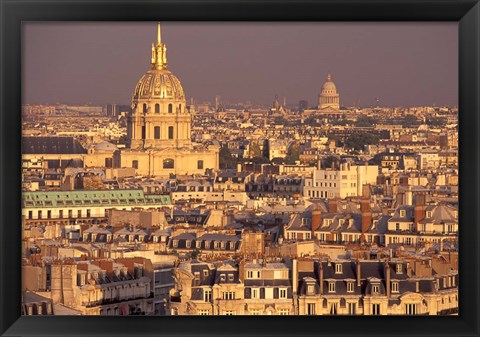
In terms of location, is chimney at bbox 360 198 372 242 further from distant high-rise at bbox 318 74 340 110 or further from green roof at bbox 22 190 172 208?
green roof at bbox 22 190 172 208

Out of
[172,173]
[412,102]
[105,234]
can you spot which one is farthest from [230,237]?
[172,173]

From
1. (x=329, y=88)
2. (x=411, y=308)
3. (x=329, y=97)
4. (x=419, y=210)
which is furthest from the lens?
(x=419, y=210)

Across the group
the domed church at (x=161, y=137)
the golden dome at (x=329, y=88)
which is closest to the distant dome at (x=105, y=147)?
the domed church at (x=161, y=137)

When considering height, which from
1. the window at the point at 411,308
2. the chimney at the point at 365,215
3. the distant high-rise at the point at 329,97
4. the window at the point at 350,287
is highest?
the distant high-rise at the point at 329,97

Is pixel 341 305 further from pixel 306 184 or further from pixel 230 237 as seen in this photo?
→ pixel 306 184

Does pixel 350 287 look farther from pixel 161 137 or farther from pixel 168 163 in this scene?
pixel 161 137

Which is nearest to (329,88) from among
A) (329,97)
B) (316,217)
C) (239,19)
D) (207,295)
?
(329,97)

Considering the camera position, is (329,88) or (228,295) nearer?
(228,295)

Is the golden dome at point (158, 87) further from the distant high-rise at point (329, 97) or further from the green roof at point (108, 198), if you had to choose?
the distant high-rise at point (329, 97)
